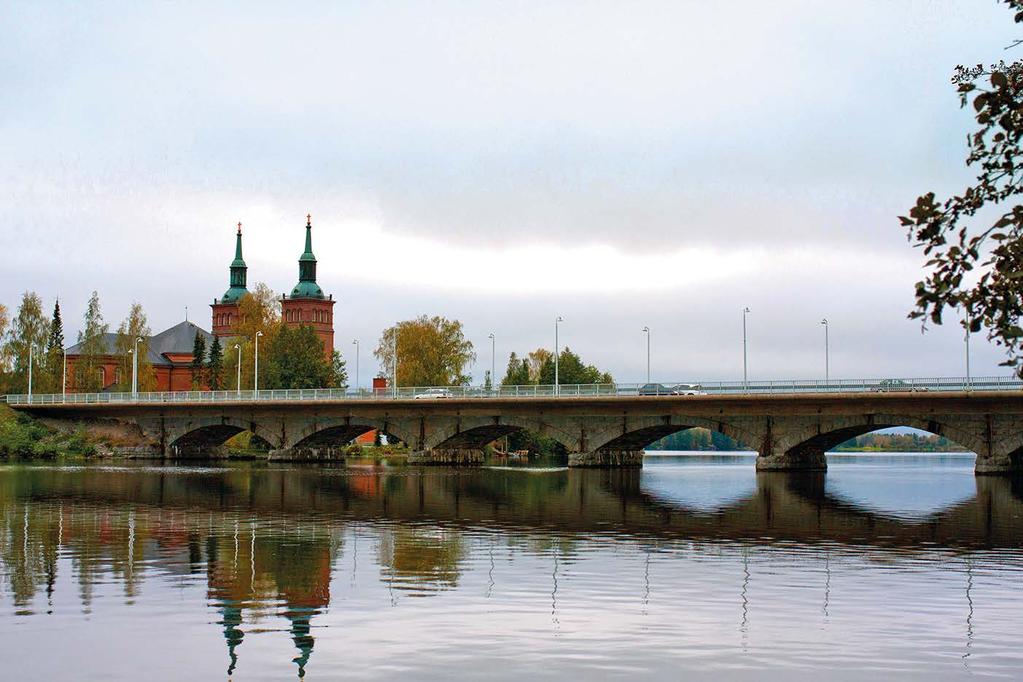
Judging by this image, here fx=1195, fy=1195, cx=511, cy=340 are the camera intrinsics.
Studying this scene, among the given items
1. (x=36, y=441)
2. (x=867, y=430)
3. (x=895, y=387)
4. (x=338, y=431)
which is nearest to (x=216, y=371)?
(x=36, y=441)

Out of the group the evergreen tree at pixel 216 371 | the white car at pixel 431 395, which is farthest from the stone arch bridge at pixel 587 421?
the evergreen tree at pixel 216 371

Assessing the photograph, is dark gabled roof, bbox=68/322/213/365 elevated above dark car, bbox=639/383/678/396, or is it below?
above

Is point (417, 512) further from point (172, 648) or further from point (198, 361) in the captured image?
point (198, 361)

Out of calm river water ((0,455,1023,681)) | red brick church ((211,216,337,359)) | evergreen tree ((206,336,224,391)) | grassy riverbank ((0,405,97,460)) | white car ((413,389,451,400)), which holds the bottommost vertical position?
calm river water ((0,455,1023,681))

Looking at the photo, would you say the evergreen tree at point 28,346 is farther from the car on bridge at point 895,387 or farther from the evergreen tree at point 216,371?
the car on bridge at point 895,387

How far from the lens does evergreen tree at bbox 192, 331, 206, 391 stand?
148 m

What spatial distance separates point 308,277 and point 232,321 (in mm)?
13805

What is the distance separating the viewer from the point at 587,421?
7781 cm

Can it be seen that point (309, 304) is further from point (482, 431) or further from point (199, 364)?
point (482, 431)

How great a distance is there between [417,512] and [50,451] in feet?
212

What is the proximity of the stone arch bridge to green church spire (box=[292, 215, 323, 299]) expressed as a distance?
225ft

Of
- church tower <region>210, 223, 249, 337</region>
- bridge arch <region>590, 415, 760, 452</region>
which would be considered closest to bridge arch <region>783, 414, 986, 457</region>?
bridge arch <region>590, 415, 760, 452</region>

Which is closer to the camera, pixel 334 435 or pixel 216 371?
pixel 334 435

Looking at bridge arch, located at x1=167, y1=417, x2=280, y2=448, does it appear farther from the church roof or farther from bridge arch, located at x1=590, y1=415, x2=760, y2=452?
the church roof
